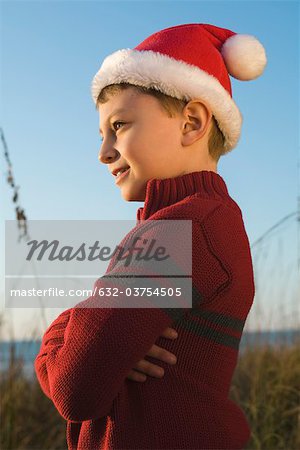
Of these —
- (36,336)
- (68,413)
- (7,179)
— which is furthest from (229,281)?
(36,336)

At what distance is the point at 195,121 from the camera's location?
54.3 inches

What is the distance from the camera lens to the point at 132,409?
1155 millimetres

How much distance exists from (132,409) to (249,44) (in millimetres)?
953

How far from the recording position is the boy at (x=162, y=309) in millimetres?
1101

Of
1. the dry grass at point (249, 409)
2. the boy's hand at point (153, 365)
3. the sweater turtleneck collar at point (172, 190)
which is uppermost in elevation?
the sweater turtleneck collar at point (172, 190)

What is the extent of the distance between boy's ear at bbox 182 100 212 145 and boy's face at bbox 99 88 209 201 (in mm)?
16

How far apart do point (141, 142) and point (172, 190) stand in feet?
0.40

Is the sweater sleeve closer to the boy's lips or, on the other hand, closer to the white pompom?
the boy's lips

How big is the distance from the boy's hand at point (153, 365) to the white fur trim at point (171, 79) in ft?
1.80

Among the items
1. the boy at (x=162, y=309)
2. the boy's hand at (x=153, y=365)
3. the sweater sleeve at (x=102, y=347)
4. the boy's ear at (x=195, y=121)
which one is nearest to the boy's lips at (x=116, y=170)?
the boy at (x=162, y=309)

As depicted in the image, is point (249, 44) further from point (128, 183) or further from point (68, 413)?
point (68, 413)

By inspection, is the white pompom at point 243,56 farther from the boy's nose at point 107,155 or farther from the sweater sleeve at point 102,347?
the sweater sleeve at point 102,347

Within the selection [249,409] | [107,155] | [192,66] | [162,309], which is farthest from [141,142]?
[249,409]

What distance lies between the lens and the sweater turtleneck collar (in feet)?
4.19
